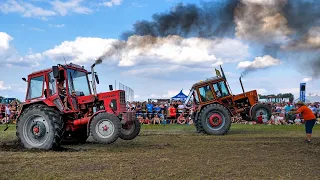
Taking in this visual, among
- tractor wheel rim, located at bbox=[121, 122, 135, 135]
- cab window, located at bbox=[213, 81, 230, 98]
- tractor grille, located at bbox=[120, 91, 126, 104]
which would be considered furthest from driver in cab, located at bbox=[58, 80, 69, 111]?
cab window, located at bbox=[213, 81, 230, 98]

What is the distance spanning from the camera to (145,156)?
32.8 ft

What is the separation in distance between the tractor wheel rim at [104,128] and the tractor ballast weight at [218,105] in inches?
249

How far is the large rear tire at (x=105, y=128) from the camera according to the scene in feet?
38.4

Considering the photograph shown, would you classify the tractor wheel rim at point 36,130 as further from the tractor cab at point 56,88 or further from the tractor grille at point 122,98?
the tractor grille at point 122,98

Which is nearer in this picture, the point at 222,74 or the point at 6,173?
the point at 6,173

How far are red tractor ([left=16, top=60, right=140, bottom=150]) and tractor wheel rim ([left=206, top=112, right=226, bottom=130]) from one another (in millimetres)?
4603

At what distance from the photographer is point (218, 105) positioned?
17359mm

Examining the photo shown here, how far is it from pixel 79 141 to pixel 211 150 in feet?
16.0

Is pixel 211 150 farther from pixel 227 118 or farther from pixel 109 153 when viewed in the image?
pixel 227 118

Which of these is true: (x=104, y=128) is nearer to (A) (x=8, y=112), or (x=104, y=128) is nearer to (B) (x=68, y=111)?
(B) (x=68, y=111)

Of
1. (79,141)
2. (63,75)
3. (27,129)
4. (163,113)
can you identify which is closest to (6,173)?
(27,129)

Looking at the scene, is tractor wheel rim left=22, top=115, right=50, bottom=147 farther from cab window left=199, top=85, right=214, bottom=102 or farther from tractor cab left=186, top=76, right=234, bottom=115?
cab window left=199, top=85, right=214, bottom=102

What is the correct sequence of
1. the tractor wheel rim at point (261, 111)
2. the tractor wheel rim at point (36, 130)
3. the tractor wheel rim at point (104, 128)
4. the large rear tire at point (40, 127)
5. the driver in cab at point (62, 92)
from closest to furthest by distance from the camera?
the large rear tire at point (40, 127), the tractor wheel rim at point (36, 130), the tractor wheel rim at point (104, 128), the driver in cab at point (62, 92), the tractor wheel rim at point (261, 111)

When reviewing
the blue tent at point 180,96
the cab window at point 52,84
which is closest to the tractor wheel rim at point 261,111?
the cab window at point 52,84
